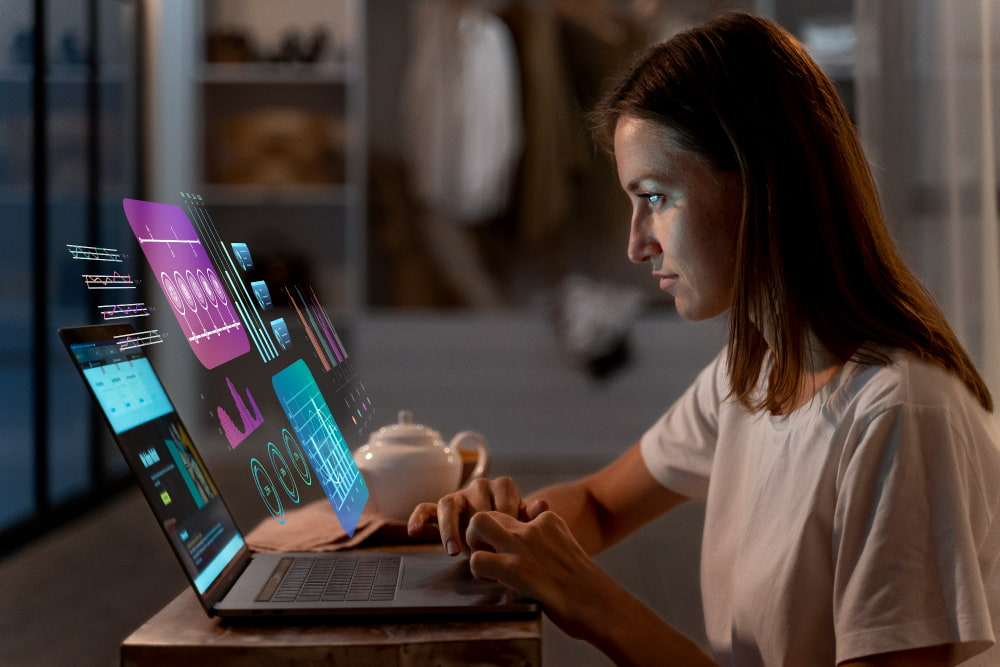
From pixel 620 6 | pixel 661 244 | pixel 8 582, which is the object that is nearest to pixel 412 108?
pixel 620 6

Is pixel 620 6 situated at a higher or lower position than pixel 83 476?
higher

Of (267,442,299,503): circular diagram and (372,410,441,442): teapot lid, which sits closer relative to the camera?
(267,442,299,503): circular diagram

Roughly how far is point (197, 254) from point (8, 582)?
2.28m

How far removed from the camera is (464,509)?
864 millimetres

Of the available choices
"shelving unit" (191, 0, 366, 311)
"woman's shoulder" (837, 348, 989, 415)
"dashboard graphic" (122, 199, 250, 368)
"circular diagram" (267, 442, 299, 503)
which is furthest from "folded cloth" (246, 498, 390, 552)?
"shelving unit" (191, 0, 366, 311)

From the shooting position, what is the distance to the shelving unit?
442 centimetres

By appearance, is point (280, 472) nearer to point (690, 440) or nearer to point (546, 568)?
point (546, 568)

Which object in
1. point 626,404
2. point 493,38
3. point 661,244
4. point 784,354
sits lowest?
point 626,404

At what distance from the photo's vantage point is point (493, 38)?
4.29 m

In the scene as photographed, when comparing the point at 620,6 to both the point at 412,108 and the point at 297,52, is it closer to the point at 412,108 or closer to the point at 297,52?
the point at 412,108

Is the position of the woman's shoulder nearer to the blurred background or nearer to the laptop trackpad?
the laptop trackpad

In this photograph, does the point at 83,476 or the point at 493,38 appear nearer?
the point at 83,476

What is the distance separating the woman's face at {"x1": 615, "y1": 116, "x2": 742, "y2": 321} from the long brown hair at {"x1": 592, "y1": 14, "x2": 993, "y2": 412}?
19 millimetres

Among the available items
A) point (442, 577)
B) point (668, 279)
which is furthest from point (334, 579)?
point (668, 279)
